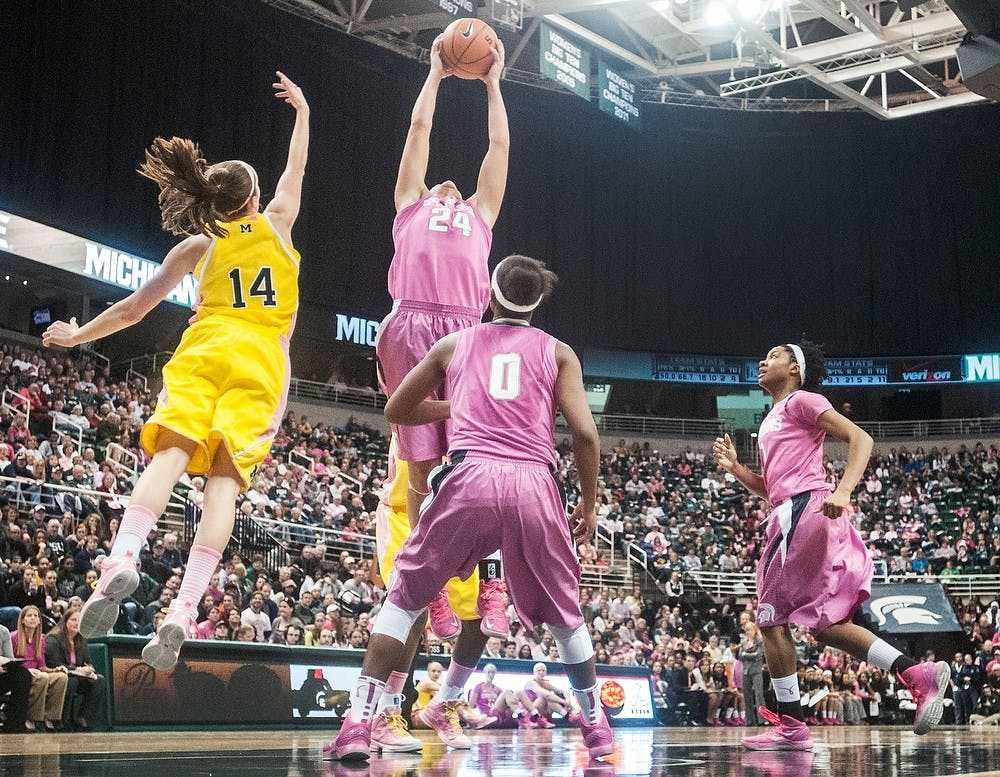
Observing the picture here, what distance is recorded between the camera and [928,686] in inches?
204

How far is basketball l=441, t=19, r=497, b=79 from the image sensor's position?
17.3ft

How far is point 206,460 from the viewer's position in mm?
4277

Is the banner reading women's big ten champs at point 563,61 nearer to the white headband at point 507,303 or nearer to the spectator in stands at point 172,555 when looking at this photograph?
the spectator in stands at point 172,555

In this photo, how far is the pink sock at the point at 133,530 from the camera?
3932 mm

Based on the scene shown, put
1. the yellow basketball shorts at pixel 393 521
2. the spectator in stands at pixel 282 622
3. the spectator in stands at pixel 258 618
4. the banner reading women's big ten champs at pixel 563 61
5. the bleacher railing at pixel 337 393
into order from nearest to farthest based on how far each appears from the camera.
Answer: the yellow basketball shorts at pixel 393 521 → the spectator in stands at pixel 258 618 → the spectator in stands at pixel 282 622 → the banner reading women's big ten champs at pixel 563 61 → the bleacher railing at pixel 337 393

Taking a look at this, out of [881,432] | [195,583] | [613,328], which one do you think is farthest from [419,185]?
[881,432]

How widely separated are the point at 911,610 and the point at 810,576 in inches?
555

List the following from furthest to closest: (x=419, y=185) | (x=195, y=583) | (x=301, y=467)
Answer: (x=301, y=467)
(x=419, y=185)
(x=195, y=583)

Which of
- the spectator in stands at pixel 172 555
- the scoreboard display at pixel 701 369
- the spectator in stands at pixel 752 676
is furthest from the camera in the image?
the scoreboard display at pixel 701 369

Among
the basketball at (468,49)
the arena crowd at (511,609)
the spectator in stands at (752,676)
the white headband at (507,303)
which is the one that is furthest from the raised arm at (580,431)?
the spectator in stands at (752,676)

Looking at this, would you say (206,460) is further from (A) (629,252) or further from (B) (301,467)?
(A) (629,252)

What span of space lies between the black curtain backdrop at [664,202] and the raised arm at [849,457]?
18.2 metres

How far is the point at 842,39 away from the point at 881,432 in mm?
11304

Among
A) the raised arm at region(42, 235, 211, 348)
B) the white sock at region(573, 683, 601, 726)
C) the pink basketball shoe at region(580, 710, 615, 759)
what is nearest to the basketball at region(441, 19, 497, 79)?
the raised arm at region(42, 235, 211, 348)
